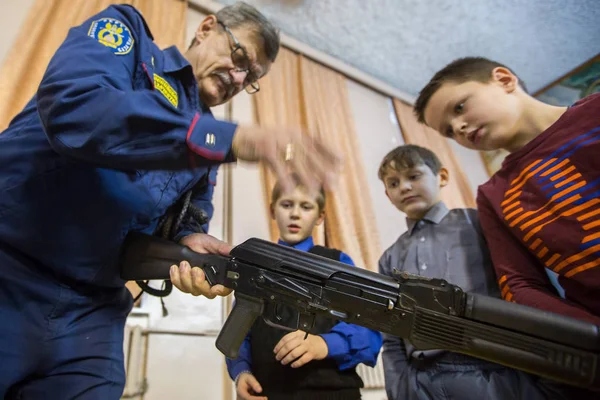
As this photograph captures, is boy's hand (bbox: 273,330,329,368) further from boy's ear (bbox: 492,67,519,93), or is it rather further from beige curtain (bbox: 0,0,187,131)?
beige curtain (bbox: 0,0,187,131)

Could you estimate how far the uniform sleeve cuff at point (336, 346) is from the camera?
36.2 inches

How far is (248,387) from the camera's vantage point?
0.94 metres

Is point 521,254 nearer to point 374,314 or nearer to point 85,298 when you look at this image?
point 374,314

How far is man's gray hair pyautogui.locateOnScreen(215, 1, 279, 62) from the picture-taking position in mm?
923

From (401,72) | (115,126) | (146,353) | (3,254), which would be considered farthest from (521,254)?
(401,72)

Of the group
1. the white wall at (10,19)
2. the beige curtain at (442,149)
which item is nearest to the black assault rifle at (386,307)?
the white wall at (10,19)

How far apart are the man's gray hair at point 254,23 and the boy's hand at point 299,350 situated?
2.39 feet

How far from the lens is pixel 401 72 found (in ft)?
8.84

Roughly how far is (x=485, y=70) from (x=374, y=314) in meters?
0.77

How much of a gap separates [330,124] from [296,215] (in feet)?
3.69

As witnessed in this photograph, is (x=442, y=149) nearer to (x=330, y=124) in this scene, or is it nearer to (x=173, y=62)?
(x=330, y=124)

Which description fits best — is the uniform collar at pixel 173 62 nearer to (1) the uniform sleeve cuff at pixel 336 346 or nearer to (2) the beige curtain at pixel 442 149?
(1) the uniform sleeve cuff at pixel 336 346

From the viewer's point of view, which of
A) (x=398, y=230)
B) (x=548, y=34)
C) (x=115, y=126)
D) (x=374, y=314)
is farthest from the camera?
(x=548, y=34)

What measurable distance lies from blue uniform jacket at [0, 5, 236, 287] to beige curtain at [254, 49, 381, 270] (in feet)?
3.23
